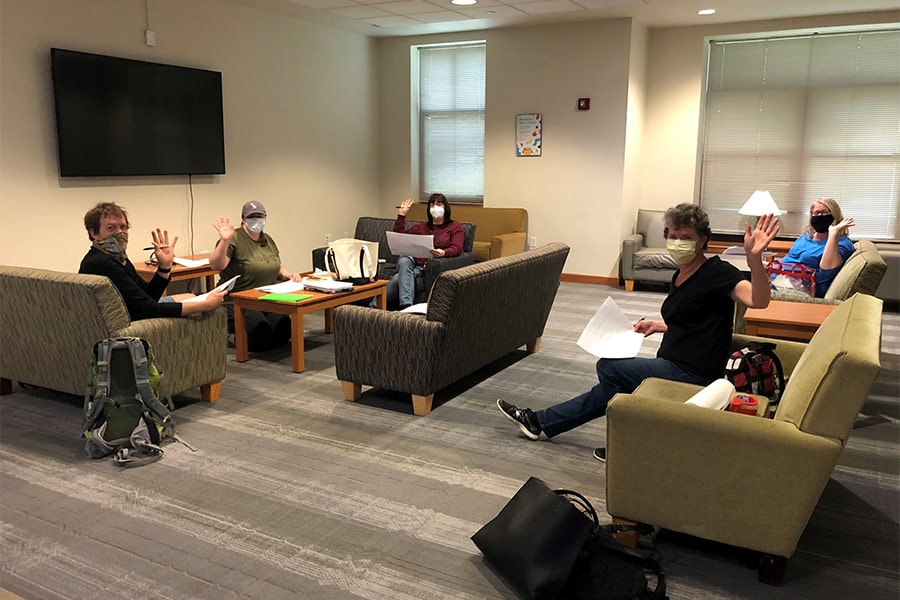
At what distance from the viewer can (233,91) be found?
22.4ft

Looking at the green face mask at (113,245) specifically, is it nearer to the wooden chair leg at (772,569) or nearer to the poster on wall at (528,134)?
the wooden chair leg at (772,569)

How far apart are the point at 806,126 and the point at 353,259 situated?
537cm

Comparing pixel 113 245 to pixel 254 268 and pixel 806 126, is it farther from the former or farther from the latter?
pixel 806 126

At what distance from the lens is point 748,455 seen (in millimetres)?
2158

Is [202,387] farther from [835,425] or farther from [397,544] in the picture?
[835,425]

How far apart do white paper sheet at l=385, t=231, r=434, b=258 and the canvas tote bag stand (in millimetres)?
535

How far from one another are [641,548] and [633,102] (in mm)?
6127

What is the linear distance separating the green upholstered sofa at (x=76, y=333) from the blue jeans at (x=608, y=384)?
1826 mm

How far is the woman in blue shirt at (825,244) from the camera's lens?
177 inches

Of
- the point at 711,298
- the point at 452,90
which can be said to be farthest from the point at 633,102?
the point at 711,298

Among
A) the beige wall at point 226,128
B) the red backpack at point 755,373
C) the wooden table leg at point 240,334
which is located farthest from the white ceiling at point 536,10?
the red backpack at point 755,373

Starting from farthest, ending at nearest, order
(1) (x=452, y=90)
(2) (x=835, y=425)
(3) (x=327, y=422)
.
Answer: (1) (x=452, y=90) < (3) (x=327, y=422) < (2) (x=835, y=425)

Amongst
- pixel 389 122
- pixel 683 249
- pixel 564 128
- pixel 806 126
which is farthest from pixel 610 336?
pixel 389 122

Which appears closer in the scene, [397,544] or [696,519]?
[696,519]
